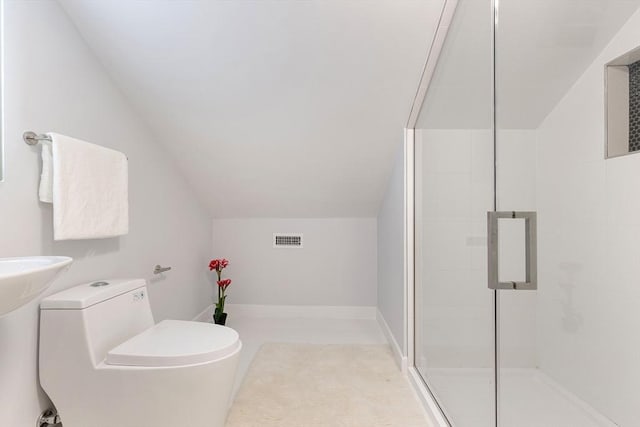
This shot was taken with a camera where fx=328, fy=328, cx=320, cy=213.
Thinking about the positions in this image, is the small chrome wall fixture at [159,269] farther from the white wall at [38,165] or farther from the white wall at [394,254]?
the white wall at [394,254]

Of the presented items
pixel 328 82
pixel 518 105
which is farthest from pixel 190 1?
pixel 518 105

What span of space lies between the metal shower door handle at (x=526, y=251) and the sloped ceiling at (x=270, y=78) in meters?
1.00

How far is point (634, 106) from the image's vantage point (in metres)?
→ 0.63

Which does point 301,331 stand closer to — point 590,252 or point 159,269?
point 159,269

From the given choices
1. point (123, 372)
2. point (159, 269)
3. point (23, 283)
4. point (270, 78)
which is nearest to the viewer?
point (23, 283)

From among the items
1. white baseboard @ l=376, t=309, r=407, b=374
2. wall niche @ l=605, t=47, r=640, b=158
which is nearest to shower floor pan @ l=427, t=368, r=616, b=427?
white baseboard @ l=376, t=309, r=407, b=374

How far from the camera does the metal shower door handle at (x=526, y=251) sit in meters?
0.92

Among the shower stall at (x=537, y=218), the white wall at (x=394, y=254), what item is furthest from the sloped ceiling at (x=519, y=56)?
the white wall at (x=394, y=254)

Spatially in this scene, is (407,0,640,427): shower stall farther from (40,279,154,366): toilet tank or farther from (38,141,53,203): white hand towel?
(38,141,53,203): white hand towel

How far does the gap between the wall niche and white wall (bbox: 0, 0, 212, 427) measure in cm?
179

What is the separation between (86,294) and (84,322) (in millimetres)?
125

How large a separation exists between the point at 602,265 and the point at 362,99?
153 centimetres

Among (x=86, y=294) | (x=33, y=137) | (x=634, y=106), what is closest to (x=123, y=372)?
(x=86, y=294)

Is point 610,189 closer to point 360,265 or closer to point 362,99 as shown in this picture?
point 362,99
